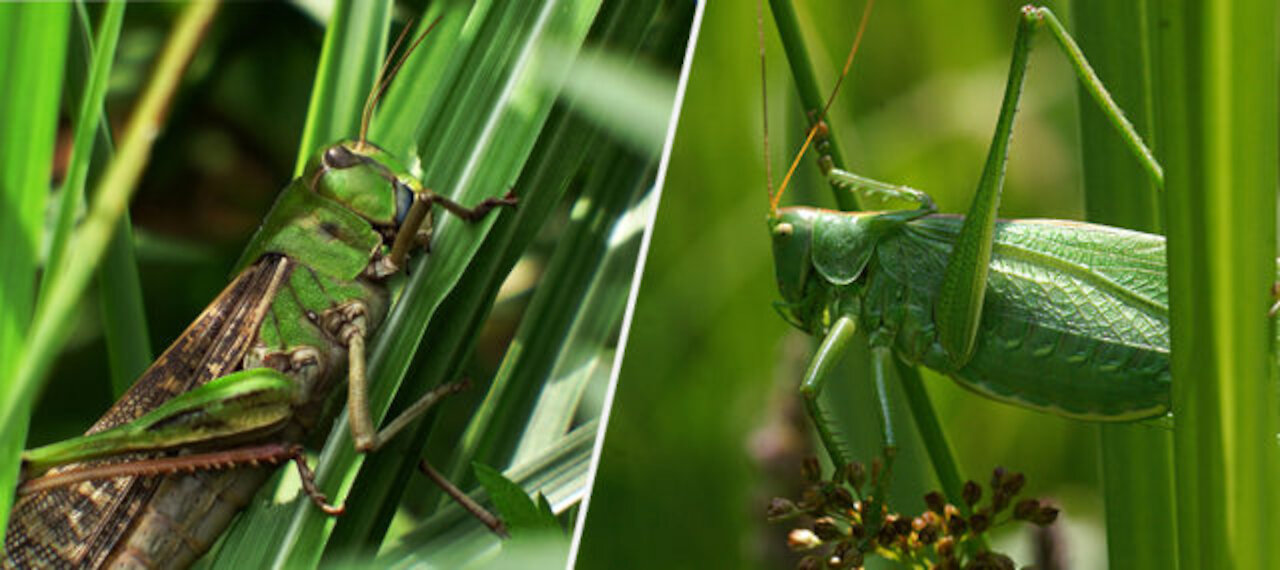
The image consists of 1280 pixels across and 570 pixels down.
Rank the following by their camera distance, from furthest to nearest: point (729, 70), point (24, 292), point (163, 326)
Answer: point (163, 326)
point (729, 70)
point (24, 292)

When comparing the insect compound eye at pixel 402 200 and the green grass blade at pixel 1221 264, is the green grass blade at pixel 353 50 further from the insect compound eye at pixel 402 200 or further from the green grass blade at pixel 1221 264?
the green grass blade at pixel 1221 264

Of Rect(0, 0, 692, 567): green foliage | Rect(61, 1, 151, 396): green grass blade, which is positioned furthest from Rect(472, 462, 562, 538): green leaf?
Rect(61, 1, 151, 396): green grass blade

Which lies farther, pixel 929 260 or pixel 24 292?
pixel 929 260

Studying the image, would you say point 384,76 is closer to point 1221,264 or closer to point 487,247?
point 487,247

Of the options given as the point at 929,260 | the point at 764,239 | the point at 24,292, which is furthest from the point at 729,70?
the point at 24,292

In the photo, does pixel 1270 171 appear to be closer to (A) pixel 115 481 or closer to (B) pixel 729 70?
(B) pixel 729 70

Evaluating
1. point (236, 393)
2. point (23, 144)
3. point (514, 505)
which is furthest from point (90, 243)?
point (236, 393)

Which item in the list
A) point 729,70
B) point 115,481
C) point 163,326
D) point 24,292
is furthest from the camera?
point 163,326
